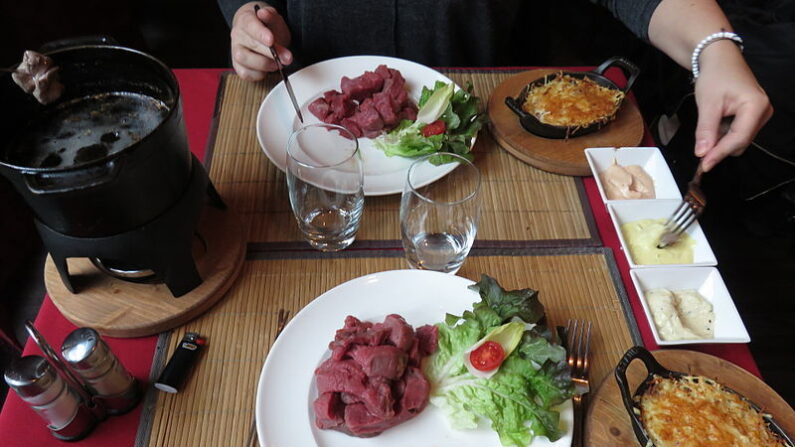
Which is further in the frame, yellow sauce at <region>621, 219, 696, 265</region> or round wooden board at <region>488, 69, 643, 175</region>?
round wooden board at <region>488, 69, 643, 175</region>

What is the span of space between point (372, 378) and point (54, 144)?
823 mm

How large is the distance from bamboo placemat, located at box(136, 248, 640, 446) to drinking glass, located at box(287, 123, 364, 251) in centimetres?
6

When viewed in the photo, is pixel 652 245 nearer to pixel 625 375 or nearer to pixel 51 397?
pixel 625 375

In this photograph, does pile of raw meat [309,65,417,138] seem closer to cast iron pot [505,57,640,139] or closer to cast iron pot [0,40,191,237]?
Answer: cast iron pot [505,57,640,139]

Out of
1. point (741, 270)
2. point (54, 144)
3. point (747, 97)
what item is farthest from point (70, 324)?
point (741, 270)

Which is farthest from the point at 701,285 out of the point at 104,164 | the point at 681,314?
the point at 104,164

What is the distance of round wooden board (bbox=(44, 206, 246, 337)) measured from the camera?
48.7 inches

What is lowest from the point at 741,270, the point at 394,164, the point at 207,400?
the point at 741,270

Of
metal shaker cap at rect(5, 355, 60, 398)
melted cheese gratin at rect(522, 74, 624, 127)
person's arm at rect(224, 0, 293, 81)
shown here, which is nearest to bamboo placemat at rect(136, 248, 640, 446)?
metal shaker cap at rect(5, 355, 60, 398)

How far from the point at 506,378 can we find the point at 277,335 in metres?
0.54

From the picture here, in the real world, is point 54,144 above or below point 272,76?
above

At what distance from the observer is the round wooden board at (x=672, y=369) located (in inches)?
43.2

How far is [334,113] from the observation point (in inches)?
68.5

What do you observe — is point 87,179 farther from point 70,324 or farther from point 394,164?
point 394,164
